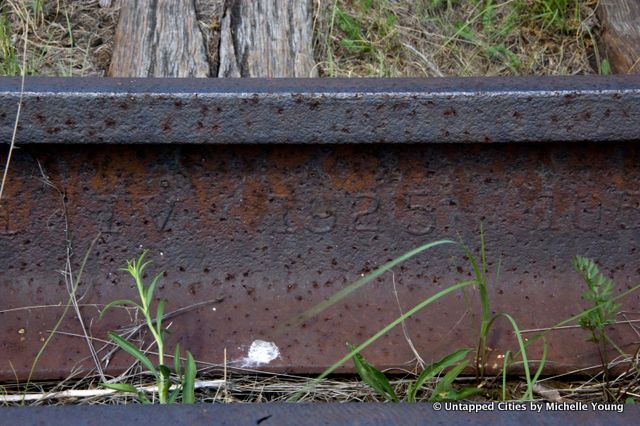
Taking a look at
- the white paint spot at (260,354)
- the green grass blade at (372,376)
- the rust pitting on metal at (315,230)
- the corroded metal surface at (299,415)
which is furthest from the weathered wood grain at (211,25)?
the corroded metal surface at (299,415)

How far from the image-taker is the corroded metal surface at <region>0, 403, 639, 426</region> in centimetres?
124

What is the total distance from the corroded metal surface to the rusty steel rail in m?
0.56

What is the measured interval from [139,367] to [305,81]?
71 cm

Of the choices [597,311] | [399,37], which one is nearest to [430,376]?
[597,311]

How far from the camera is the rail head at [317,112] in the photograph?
68.6 inches

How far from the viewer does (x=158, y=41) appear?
112 inches

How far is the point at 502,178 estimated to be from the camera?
6.44 feet

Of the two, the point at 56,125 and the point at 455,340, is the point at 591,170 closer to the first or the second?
the point at 455,340

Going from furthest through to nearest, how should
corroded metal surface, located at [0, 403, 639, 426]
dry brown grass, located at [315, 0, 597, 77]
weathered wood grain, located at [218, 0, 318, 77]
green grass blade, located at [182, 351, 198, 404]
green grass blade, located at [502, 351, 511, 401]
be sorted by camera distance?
dry brown grass, located at [315, 0, 597, 77], weathered wood grain, located at [218, 0, 318, 77], green grass blade, located at [502, 351, 511, 401], green grass blade, located at [182, 351, 198, 404], corroded metal surface, located at [0, 403, 639, 426]

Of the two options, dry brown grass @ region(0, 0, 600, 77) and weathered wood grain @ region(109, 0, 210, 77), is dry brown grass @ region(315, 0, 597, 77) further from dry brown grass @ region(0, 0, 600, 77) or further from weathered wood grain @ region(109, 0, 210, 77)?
weathered wood grain @ region(109, 0, 210, 77)

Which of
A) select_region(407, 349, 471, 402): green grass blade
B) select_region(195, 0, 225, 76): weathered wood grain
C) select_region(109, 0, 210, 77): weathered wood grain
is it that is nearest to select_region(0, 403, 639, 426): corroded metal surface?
select_region(407, 349, 471, 402): green grass blade

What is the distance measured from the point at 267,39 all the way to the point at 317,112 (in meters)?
1.27

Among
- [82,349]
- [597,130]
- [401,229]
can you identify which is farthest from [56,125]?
[597,130]

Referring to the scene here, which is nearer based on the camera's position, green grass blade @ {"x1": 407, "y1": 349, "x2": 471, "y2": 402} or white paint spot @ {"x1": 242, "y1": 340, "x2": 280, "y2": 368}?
green grass blade @ {"x1": 407, "y1": 349, "x2": 471, "y2": 402}
